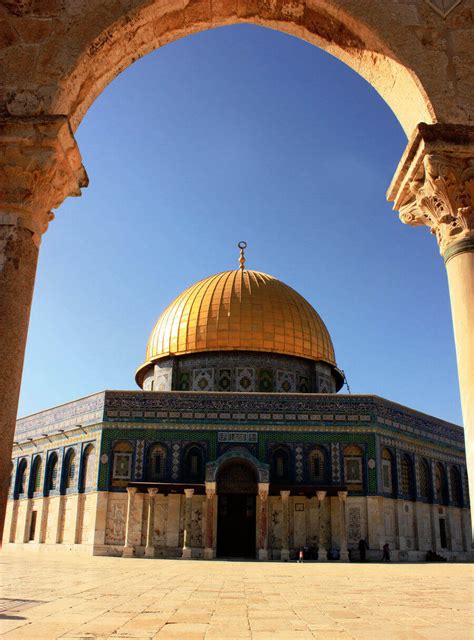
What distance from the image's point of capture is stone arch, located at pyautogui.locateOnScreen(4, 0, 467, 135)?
219 inches

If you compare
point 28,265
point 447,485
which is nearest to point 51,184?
point 28,265

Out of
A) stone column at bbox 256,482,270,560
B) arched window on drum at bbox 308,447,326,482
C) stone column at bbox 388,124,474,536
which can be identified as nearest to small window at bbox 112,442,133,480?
stone column at bbox 256,482,270,560

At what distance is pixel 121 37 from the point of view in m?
5.89

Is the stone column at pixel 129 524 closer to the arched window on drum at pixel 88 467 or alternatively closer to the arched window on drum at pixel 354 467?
the arched window on drum at pixel 88 467

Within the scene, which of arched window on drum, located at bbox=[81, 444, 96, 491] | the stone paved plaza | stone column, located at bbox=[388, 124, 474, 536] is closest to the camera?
the stone paved plaza

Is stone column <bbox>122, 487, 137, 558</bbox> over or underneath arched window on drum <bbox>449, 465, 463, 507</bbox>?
underneath

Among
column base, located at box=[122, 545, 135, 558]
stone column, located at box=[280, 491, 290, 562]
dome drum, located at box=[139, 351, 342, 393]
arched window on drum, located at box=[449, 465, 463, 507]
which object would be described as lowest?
column base, located at box=[122, 545, 135, 558]

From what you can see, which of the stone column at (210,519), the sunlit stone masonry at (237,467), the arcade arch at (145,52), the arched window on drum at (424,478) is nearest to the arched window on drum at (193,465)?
the sunlit stone masonry at (237,467)

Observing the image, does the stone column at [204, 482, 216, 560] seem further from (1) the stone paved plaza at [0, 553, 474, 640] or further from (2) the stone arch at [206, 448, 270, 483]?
(1) the stone paved plaza at [0, 553, 474, 640]

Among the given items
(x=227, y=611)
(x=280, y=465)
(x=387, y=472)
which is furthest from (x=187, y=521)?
(x=227, y=611)

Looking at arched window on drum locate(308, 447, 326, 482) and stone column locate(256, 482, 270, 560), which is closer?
stone column locate(256, 482, 270, 560)

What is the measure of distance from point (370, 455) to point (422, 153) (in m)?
19.3

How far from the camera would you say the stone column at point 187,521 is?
70.5ft

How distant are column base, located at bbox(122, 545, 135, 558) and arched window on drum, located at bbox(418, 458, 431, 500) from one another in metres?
11.4
